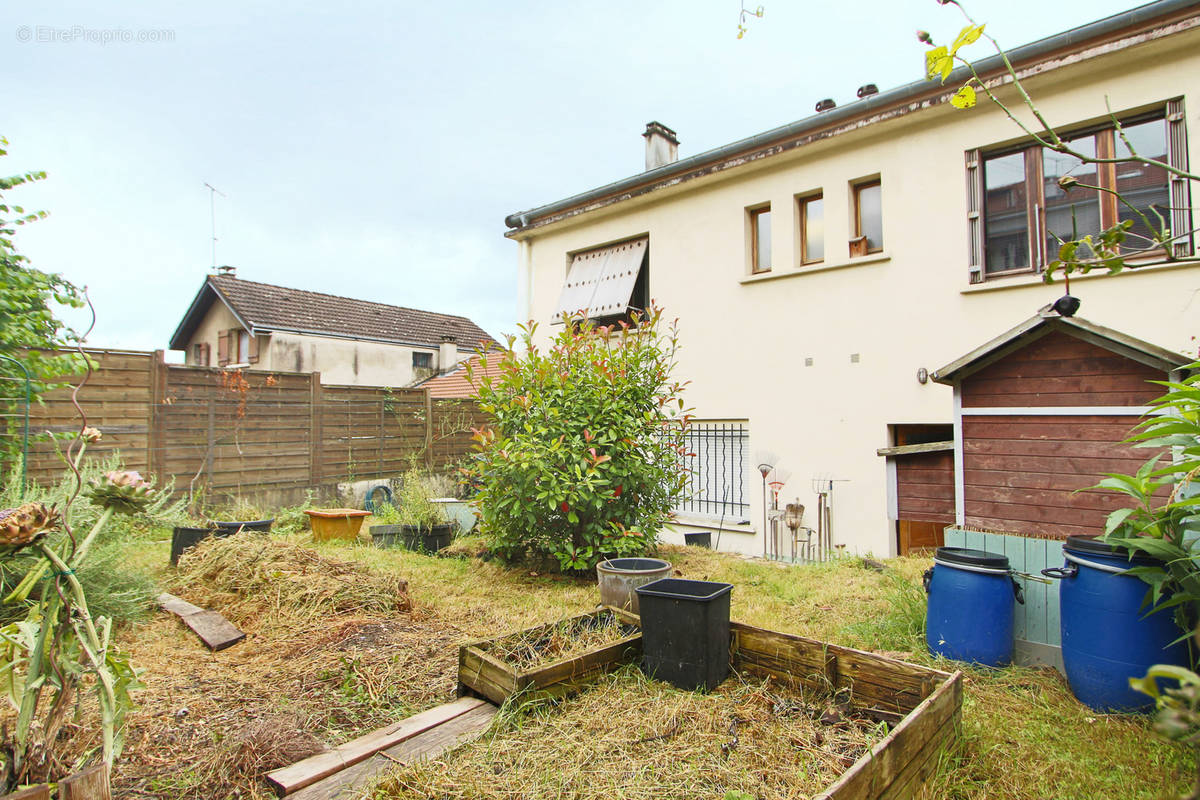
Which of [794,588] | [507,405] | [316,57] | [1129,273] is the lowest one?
[794,588]

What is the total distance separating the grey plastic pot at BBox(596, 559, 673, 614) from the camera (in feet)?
14.8

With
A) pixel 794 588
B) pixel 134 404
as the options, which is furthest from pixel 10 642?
pixel 134 404

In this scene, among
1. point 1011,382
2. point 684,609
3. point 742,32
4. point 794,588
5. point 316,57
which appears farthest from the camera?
point 316,57

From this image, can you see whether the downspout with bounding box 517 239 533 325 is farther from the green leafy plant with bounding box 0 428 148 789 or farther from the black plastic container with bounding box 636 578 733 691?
the green leafy plant with bounding box 0 428 148 789

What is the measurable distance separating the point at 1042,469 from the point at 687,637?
9.54ft

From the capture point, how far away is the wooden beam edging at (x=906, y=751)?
1.87 meters

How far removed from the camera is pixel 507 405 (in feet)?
20.5

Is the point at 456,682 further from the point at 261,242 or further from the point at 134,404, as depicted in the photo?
the point at 261,242

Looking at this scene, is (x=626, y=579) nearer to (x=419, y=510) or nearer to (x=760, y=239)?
(x=419, y=510)

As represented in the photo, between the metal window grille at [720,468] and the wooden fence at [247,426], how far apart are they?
4625 millimetres

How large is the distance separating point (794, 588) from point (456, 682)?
3.24 m

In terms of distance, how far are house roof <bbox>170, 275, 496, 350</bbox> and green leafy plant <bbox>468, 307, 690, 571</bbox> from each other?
1353 cm

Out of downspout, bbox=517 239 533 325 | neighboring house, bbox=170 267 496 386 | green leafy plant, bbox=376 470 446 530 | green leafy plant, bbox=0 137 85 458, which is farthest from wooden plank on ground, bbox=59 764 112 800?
neighboring house, bbox=170 267 496 386

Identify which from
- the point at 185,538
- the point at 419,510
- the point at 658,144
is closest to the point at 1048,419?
the point at 419,510
